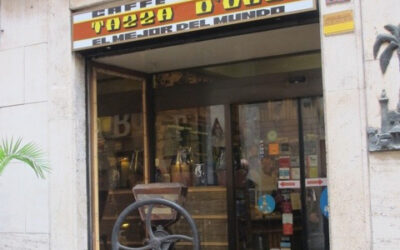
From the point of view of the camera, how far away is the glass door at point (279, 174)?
7238 mm

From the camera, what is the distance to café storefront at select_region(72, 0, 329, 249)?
21.9ft

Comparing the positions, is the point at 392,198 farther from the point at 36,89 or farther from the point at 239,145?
the point at 36,89

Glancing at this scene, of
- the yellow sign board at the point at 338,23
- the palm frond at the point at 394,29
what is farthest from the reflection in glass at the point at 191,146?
the palm frond at the point at 394,29

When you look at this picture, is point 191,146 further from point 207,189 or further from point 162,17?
point 162,17

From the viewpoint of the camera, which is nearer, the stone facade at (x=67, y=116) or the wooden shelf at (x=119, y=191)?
the stone facade at (x=67, y=116)

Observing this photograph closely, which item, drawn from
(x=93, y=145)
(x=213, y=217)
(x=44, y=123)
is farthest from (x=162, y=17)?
(x=213, y=217)

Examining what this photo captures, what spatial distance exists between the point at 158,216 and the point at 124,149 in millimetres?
3166

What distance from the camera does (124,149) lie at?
316 inches

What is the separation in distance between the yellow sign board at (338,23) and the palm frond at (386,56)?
1.21 feet

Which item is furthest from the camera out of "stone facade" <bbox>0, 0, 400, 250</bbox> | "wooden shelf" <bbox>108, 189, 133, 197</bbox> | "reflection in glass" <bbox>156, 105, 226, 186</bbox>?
"reflection in glass" <bbox>156, 105, 226, 186</bbox>

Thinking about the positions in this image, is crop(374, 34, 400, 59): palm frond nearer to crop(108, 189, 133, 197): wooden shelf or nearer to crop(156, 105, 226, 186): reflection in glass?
crop(156, 105, 226, 186): reflection in glass

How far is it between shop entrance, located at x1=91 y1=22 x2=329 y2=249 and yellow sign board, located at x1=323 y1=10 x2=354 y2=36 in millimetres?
1547

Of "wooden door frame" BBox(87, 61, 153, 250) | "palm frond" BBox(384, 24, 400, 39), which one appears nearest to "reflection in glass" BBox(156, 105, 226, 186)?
"wooden door frame" BBox(87, 61, 153, 250)

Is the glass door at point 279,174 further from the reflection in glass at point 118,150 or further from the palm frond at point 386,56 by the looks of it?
the palm frond at point 386,56
